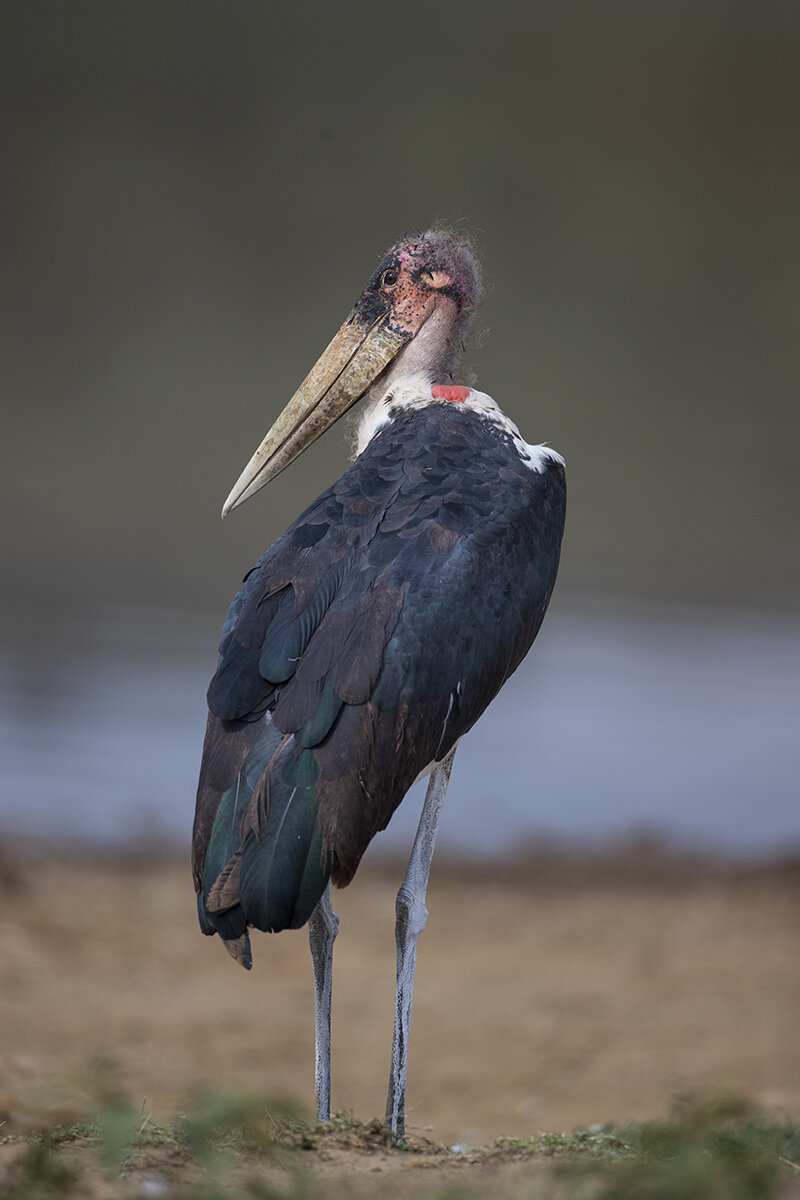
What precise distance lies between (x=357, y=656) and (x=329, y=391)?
52.2 inches

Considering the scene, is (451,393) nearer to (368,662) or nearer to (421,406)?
(421,406)

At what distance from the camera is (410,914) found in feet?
10.8

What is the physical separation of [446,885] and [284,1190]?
5.87m

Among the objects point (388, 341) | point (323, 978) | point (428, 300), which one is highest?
point (428, 300)

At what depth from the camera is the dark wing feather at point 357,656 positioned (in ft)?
9.07

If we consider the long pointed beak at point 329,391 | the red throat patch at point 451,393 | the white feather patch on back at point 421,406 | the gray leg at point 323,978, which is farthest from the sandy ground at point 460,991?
the red throat patch at point 451,393

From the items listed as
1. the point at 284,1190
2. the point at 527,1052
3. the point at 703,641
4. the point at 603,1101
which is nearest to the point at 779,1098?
the point at 603,1101

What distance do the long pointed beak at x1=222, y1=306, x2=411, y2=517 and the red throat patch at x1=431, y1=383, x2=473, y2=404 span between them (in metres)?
0.27

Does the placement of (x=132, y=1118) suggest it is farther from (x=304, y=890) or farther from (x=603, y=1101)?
(x=603, y=1101)

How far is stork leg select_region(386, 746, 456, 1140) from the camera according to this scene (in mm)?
3160

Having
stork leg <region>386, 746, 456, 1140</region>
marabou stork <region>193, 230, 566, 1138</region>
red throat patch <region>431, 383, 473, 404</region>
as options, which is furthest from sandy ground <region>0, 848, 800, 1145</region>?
red throat patch <region>431, 383, 473, 404</region>

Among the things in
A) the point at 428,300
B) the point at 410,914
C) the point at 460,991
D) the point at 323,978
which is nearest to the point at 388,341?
the point at 428,300

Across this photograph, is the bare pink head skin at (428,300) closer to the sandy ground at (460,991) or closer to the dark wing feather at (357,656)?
the dark wing feather at (357,656)

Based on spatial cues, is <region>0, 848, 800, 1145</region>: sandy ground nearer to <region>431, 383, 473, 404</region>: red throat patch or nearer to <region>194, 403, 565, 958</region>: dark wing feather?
<region>194, 403, 565, 958</region>: dark wing feather
